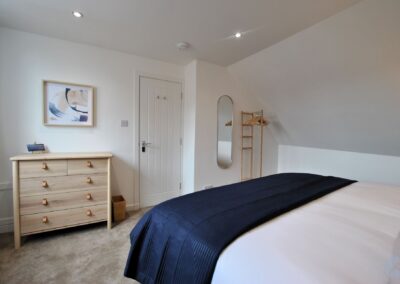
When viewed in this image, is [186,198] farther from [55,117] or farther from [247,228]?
[55,117]

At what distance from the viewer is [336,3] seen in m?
1.78

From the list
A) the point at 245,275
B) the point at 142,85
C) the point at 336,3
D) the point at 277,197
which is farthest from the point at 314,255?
the point at 142,85

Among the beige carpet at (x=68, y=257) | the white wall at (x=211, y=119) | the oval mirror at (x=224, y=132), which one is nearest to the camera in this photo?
the beige carpet at (x=68, y=257)

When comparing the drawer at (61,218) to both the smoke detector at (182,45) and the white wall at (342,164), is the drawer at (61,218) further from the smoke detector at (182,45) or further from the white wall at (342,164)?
the white wall at (342,164)

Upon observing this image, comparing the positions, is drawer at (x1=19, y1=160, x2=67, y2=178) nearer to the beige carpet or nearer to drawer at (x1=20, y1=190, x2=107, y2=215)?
drawer at (x1=20, y1=190, x2=107, y2=215)

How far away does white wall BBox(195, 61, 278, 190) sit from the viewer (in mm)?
3197

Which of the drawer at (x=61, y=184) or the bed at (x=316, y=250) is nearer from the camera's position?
the bed at (x=316, y=250)

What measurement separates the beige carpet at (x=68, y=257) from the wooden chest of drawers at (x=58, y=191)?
0.14 metres

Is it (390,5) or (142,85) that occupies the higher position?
(390,5)

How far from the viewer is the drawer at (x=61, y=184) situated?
6.92ft

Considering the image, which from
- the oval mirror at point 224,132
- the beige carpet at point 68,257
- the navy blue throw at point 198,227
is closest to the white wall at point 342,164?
the oval mirror at point 224,132

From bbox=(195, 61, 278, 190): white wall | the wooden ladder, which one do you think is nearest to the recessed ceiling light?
bbox=(195, 61, 278, 190): white wall

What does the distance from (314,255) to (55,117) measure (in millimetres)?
2974

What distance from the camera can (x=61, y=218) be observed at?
2.26 meters
